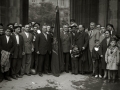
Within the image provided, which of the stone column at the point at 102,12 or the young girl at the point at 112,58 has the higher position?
the stone column at the point at 102,12

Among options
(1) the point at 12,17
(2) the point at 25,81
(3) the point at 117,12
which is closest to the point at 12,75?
(2) the point at 25,81

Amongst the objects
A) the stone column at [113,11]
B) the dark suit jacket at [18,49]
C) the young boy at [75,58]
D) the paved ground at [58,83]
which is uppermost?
the stone column at [113,11]

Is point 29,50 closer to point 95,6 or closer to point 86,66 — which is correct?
point 86,66

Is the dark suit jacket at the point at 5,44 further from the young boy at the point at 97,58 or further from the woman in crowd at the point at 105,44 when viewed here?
the woman in crowd at the point at 105,44

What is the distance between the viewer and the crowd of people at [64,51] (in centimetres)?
670

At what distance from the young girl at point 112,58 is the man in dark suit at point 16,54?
11.3 ft

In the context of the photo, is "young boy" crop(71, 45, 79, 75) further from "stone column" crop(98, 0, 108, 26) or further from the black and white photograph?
"stone column" crop(98, 0, 108, 26)

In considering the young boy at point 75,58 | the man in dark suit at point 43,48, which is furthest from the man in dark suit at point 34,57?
the young boy at point 75,58

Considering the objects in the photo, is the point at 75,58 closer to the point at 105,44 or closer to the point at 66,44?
the point at 66,44

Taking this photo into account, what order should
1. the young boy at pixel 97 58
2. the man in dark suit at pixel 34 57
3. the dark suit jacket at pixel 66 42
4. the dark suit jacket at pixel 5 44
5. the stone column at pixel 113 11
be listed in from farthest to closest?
1. the stone column at pixel 113 11
2. the dark suit jacket at pixel 66 42
3. the man in dark suit at pixel 34 57
4. the young boy at pixel 97 58
5. the dark suit jacket at pixel 5 44

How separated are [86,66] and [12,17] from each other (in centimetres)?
646

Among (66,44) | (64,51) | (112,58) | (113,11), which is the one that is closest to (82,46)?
(66,44)

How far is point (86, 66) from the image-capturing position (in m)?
8.04

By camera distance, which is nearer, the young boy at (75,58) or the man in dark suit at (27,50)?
the man in dark suit at (27,50)
